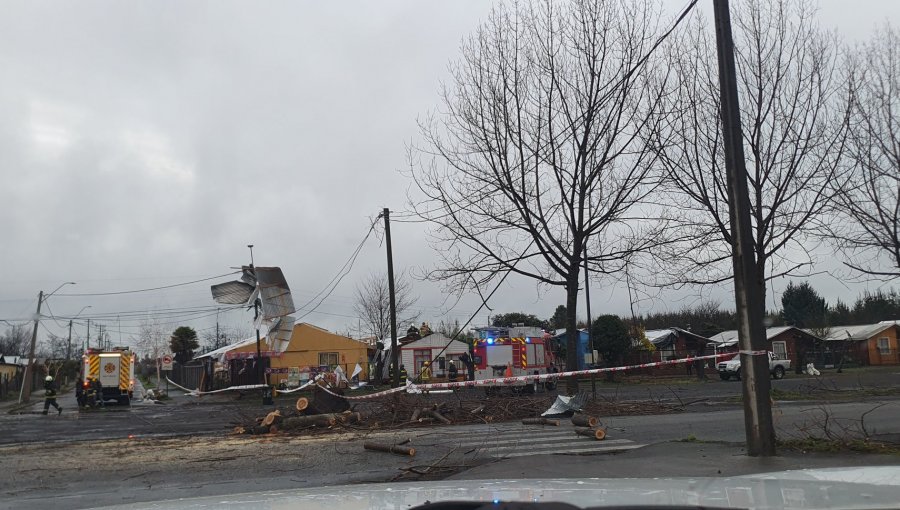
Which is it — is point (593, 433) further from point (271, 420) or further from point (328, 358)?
point (328, 358)

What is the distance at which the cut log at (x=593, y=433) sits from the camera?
40.7ft

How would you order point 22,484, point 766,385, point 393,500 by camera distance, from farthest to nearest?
point 22,484 → point 766,385 → point 393,500

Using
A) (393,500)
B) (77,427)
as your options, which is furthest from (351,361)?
(393,500)

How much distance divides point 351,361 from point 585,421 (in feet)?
133

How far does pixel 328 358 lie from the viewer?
51625 mm

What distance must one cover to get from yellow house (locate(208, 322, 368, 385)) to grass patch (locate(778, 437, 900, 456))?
38.6 metres

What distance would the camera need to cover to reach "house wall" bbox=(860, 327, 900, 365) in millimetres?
60625

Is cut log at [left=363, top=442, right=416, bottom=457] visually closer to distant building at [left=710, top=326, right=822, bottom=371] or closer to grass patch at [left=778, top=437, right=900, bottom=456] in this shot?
grass patch at [left=778, top=437, right=900, bottom=456]

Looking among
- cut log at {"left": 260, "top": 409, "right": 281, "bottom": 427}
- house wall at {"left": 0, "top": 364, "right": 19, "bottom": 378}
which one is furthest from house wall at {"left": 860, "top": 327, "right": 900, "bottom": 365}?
house wall at {"left": 0, "top": 364, "right": 19, "bottom": 378}

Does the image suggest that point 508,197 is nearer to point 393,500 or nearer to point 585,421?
point 585,421

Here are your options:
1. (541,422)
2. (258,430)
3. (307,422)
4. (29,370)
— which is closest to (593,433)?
(541,422)

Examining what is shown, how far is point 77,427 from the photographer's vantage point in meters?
21.1

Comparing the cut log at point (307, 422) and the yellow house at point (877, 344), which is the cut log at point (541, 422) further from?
the yellow house at point (877, 344)

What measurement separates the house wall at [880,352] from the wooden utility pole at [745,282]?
6070 centimetres
